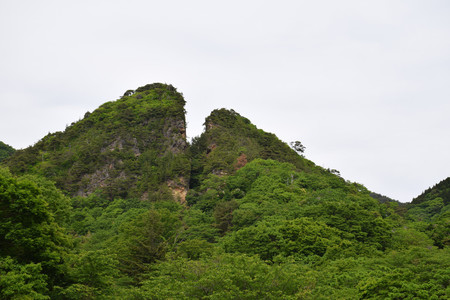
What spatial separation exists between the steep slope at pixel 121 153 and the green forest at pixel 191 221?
216 millimetres

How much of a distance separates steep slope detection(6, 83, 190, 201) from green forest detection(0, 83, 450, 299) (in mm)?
216

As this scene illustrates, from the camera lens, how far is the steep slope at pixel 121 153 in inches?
2781

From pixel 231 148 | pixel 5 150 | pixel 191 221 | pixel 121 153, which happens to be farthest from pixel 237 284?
pixel 5 150

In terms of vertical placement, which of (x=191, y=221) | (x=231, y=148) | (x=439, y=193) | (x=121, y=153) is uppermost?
(x=231, y=148)

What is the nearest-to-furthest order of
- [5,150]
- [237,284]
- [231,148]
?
[237,284] < [231,148] < [5,150]

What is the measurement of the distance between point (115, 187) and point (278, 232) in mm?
38000

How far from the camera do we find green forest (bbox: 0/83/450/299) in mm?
23219

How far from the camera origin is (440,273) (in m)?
23.1

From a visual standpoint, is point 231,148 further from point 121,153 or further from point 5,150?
point 5,150

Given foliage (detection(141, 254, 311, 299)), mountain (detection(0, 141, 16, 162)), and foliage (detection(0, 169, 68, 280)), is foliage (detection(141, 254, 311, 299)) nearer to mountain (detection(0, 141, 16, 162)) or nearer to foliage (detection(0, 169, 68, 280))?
foliage (detection(0, 169, 68, 280))

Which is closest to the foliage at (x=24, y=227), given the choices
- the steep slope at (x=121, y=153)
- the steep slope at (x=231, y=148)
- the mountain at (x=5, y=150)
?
the steep slope at (x=121, y=153)

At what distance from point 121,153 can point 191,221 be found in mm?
27364

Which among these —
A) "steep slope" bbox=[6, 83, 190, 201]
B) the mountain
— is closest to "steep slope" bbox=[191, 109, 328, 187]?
"steep slope" bbox=[6, 83, 190, 201]

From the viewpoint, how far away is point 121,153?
75.8 meters
